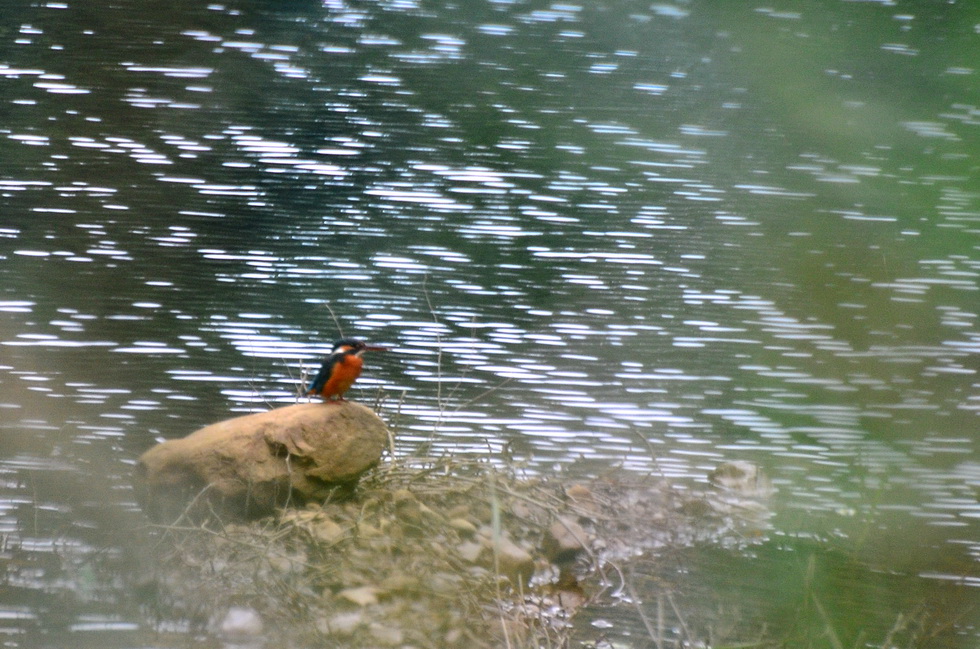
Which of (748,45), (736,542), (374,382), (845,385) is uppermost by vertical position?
(748,45)

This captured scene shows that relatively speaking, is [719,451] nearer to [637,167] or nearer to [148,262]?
[637,167]

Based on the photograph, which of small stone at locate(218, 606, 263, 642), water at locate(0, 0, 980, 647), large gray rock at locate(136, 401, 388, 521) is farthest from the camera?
large gray rock at locate(136, 401, 388, 521)

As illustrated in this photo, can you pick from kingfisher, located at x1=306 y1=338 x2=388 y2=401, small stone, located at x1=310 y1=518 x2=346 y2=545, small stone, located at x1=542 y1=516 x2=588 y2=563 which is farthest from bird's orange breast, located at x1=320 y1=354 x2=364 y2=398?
small stone, located at x1=542 y1=516 x2=588 y2=563

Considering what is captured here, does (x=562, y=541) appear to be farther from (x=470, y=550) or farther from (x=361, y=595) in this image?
(x=361, y=595)

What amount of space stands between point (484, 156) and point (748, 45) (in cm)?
18

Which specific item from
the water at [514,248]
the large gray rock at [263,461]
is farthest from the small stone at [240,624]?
the large gray rock at [263,461]

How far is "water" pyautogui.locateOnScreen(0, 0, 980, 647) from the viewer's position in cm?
26

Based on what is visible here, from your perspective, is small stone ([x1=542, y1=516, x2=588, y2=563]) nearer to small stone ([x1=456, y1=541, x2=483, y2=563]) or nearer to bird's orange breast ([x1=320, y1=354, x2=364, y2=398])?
small stone ([x1=456, y1=541, x2=483, y2=563])

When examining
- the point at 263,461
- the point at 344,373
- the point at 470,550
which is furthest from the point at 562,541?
the point at 263,461

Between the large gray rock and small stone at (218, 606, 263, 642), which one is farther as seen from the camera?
the large gray rock

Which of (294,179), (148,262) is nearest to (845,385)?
(294,179)

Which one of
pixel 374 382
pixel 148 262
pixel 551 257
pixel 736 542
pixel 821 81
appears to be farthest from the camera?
pixel 374 382

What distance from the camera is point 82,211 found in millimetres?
677

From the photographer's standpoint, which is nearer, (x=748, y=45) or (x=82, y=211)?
(x=748, y=45)
